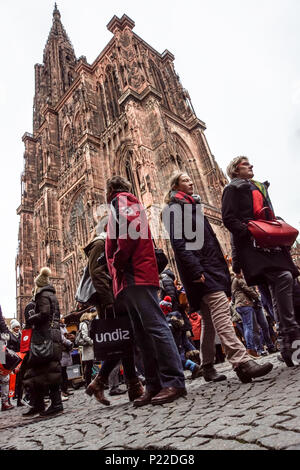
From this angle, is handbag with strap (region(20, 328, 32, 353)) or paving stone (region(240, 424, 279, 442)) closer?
paving stone (region(240, 424, 279, 442))

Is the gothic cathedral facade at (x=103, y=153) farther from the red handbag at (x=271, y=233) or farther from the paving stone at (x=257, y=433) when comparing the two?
the paving stone at (x=257, y=433)

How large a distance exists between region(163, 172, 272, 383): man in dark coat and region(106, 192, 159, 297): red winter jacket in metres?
0.31

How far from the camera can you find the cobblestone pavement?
121 cm

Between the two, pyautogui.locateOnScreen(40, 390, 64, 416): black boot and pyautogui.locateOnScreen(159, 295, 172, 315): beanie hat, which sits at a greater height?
pyautogui.locateOnScreen(159, 295, 172, 315): beanie hat

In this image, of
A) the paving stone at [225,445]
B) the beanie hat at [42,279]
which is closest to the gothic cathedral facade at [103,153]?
the beanie hat at [42,279]

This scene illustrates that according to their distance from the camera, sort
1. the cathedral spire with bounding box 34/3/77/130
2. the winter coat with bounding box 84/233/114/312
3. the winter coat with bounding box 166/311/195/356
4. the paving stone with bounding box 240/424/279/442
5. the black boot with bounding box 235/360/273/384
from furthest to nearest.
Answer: the cathedral spire with bounding box 34/3/77/130 → the winter coat with bounding box 166/311/195/356 → the winter coat with bounding box 84/233/114/312 → the black boot with bounding box 235/360/273/384 → the paving stone with bounding box 240/424/279/442

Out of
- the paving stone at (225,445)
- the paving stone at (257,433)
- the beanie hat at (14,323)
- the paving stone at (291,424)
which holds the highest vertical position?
the beanie hat at (14,323)

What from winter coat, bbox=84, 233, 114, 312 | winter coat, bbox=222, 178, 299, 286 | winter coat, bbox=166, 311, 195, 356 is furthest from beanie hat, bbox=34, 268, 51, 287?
winter coat, bbox=222, 178, 299, 286

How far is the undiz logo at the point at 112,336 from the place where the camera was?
9.14ft

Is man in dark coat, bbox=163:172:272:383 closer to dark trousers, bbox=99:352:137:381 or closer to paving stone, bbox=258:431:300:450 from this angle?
dark trousers, bbox=99:352:137:381

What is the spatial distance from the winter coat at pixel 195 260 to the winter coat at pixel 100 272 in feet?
2.43

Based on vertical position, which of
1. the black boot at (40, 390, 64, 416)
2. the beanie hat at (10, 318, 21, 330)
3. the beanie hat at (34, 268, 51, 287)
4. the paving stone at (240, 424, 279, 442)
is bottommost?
the paving stone at (240, 424, 279, 442)

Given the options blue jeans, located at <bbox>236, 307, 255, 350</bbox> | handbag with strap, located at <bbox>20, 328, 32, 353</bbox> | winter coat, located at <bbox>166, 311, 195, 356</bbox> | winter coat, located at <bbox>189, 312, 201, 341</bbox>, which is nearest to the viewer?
handbag with strap, located at <bbox>20, 328, 32, 353</bbox>

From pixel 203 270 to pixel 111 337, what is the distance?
3.42 ft
